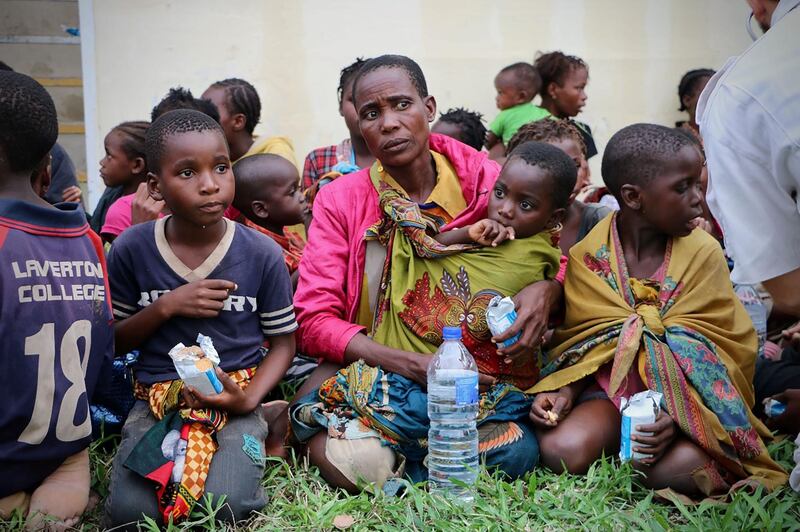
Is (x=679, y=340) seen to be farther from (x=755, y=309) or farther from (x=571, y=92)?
(x=571, y=92)

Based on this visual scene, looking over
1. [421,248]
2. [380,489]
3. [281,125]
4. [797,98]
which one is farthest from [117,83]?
[797,98]

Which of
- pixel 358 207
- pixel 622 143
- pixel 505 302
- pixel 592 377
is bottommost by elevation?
pixel 592 377

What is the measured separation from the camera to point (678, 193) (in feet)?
10.6

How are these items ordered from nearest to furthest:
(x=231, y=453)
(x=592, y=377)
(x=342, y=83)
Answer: (x=231, y=453) → (x=592, y=377) → (x=342, y=83)

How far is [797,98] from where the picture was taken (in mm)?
2143

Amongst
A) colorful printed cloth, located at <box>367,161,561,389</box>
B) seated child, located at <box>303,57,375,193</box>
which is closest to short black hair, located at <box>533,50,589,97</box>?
seated child, located at <box>303,57,375,193</box>

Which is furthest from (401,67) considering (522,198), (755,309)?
(755,309)

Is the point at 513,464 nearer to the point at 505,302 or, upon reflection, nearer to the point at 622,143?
the point at 505,302

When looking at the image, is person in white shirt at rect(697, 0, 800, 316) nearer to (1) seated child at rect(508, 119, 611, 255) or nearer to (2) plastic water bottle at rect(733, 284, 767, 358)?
(1) seated child at rect(508, 119, 611, 255)

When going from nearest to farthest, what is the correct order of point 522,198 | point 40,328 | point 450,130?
point 40,328, point 522,198, point 450,130

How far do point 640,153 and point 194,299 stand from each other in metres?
1.86

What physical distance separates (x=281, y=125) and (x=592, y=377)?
13.1ft

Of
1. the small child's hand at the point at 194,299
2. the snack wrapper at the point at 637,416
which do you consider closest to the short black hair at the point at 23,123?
the small child's hand at the point at 194,299

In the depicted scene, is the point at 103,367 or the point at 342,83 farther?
the point at 342,83
